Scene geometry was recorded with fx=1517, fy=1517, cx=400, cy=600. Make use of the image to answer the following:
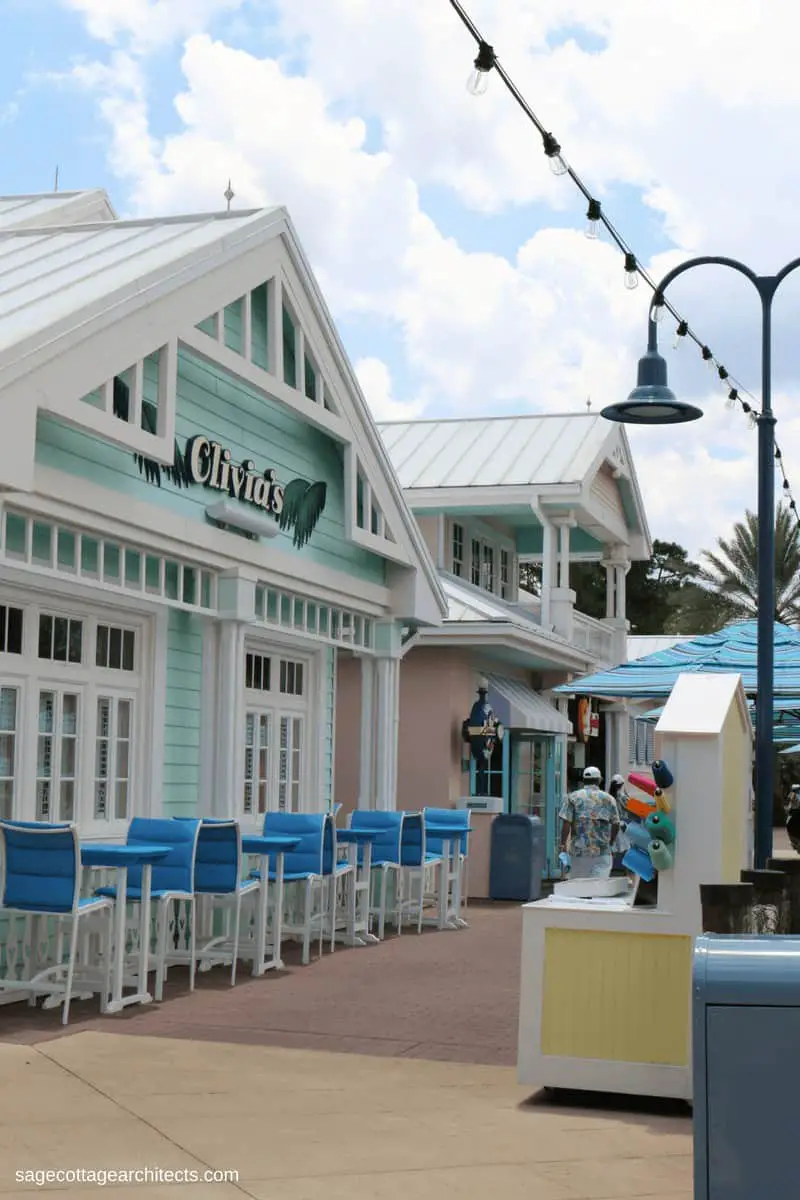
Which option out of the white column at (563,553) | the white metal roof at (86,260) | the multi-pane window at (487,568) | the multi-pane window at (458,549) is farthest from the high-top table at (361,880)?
the multi-pane window at (487,568)

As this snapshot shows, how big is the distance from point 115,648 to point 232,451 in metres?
1.89

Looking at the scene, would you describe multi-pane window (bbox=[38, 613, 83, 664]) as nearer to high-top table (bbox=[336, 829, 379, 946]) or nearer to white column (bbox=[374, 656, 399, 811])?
high-top table (bbox=[336, 829, 379, 946])

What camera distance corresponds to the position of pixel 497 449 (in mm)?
22609

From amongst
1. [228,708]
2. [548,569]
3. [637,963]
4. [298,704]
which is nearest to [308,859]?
[228,708]

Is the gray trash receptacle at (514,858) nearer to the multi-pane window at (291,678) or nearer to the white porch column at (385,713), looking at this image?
the white porch column at (385,713)

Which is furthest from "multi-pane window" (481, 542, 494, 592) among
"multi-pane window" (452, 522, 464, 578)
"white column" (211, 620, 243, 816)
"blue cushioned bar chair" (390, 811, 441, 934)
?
"white column" (211, 620, 243, 816)

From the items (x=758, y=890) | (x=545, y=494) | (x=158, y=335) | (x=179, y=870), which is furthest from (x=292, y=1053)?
(x=545, y=494)

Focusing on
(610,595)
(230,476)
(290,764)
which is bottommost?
(290,764)

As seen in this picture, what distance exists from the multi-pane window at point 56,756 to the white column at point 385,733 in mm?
4531

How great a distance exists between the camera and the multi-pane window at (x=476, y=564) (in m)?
22.7

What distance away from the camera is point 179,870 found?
394 inches

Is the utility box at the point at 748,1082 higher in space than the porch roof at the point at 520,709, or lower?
lower

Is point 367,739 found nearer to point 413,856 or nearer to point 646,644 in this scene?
point 413,856

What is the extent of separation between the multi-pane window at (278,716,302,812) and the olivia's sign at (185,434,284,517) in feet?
8.59
